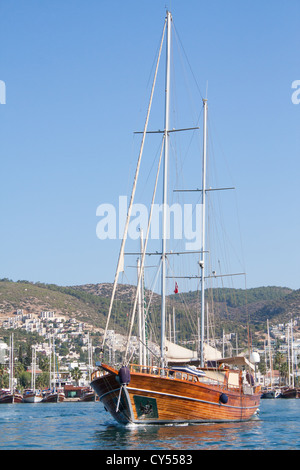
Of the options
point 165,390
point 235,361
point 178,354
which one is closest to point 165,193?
point 165,390

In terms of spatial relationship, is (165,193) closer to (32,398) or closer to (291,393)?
(32,398)

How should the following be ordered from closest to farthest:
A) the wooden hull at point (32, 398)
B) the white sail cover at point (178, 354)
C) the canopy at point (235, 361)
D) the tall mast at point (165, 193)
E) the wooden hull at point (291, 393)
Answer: the tall mast at point (165, 193), the white sail cover at point (178, 354), the canopy at point (235, 361), the wooden hull at point (32, 398), the wooden hull at point (291, 393)

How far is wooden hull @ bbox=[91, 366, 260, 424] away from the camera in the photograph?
34.2 metres

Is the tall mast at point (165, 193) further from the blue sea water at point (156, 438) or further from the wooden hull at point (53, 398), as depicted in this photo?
the wooden hull at point (53, 398)

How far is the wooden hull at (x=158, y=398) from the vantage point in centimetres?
3425

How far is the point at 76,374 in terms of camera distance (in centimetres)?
15150

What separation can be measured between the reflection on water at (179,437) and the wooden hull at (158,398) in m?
0.48

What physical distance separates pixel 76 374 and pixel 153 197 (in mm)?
118336

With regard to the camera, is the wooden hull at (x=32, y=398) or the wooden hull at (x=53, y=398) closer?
the wooden hull at (x=32, y=398)

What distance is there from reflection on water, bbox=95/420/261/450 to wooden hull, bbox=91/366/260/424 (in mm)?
484

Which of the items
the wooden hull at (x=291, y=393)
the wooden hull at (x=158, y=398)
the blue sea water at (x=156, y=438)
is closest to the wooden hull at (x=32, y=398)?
the wooden hull at (x=291, y=393)
